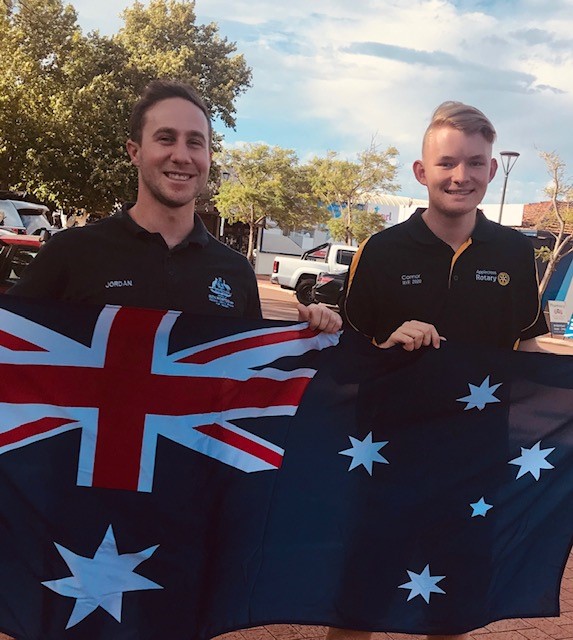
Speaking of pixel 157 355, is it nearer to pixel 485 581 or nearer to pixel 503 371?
pixel 503 371

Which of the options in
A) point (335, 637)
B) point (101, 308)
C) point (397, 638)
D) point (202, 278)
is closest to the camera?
point (101, 308)

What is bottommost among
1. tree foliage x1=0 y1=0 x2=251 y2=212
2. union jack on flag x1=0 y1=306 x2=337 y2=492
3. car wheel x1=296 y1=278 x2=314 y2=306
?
car wheel x1=296 y1=278 x2=314 y2=306

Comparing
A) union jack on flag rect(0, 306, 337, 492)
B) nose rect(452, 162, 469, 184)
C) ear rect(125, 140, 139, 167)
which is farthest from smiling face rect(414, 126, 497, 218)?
ear rect(125, 140, 139, 167)

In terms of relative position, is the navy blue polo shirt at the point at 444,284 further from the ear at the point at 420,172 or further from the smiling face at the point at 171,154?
the smiling face at the point at 171,154

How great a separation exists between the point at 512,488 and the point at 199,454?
1355 millimetres

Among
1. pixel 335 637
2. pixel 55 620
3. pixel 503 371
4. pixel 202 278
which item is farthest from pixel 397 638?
pixel 202 278

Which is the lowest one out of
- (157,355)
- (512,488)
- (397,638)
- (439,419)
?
→ (397,638)

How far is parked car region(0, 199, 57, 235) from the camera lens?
62.4ft

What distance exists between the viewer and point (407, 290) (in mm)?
2990

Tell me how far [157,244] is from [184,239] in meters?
0.12

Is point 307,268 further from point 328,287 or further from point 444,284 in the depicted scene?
point 444,284

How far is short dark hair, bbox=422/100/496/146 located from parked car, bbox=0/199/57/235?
646 inches

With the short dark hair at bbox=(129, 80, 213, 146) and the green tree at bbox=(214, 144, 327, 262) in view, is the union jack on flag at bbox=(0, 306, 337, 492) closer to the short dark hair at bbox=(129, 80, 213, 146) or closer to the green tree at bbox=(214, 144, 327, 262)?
the short dark hair at bbox=(129, 80, 213, 146)

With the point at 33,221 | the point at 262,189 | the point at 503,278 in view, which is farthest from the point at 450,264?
the point at 262,189
